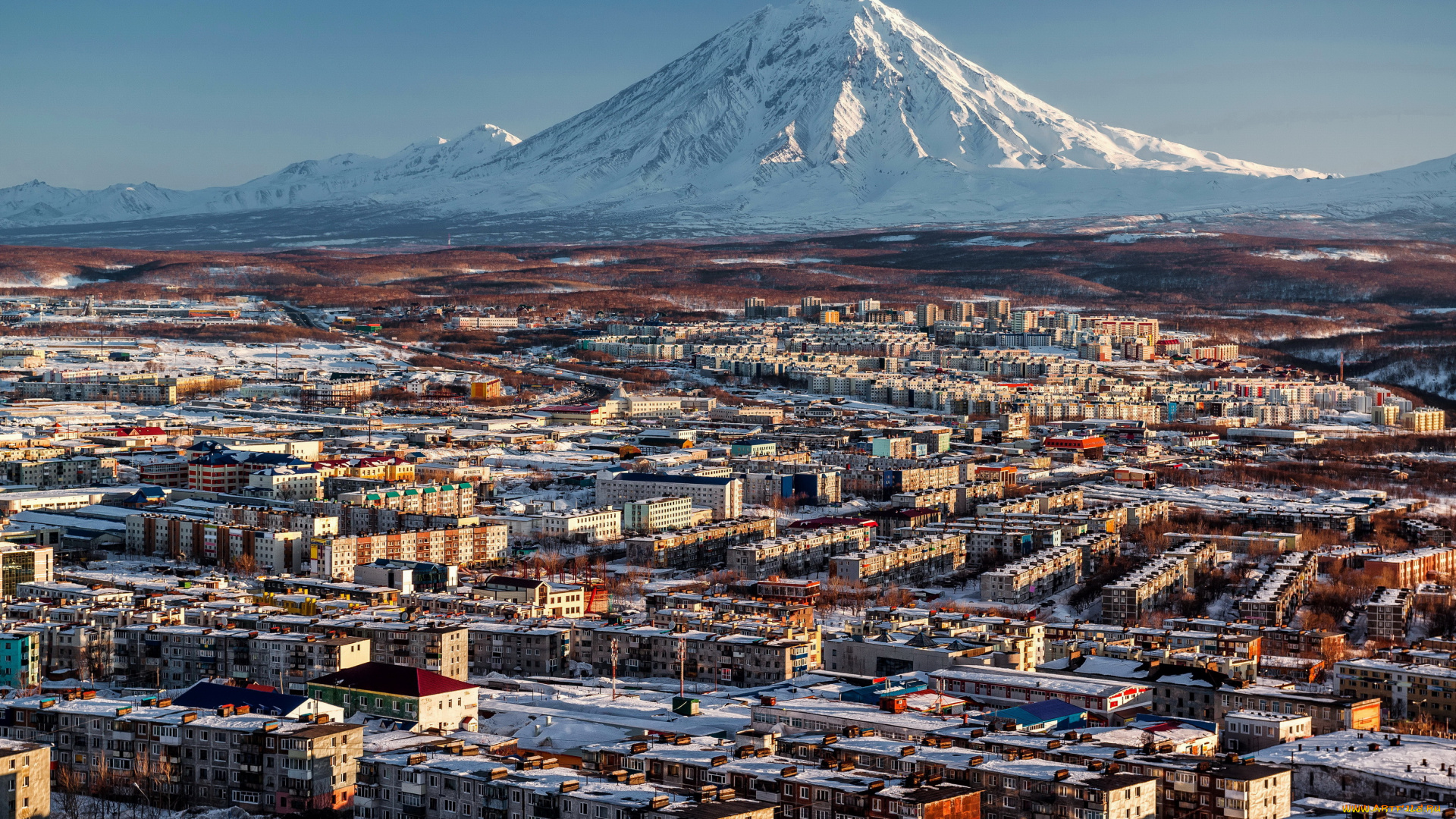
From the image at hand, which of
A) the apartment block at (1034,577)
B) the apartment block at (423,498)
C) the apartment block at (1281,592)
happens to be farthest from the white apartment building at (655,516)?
the apartment block at (1281,592)

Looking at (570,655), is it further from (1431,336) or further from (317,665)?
(1431,336)

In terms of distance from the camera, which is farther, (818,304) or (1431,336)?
(818,304)

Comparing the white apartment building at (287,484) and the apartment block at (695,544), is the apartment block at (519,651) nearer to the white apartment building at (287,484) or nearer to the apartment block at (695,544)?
the apartment block at (695,544)

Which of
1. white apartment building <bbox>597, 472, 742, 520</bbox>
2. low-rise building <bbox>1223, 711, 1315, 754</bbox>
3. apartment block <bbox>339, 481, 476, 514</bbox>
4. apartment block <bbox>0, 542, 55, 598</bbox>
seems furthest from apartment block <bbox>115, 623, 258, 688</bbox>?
white apartment building <bbox>597, 472, 742, 520</bbox>

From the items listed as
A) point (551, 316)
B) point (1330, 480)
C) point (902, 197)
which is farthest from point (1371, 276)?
point (1330, 480)

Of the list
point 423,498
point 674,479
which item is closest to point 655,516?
point 674,479
